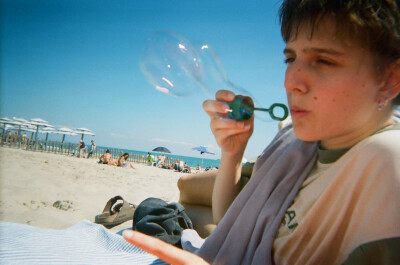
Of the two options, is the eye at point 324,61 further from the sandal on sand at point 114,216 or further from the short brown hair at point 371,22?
the sandal on sand at point 114,216

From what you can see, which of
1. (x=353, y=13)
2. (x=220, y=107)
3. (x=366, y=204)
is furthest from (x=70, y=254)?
(x=353, y=13)

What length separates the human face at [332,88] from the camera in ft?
3.20

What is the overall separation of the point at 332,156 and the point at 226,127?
0.58m

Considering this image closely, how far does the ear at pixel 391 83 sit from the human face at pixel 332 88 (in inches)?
1.4

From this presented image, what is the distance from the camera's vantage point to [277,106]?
1.32m

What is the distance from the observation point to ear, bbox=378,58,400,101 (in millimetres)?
1023

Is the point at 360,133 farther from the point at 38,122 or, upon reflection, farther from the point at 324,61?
the point at 38,122

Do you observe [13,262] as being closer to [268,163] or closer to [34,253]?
[34,253]

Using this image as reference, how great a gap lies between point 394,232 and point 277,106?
755 millimetres

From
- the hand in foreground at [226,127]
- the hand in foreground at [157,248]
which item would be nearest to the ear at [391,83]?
the hand in foreground at [226,127]

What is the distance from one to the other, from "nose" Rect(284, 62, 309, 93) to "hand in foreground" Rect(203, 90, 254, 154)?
0.33 meters

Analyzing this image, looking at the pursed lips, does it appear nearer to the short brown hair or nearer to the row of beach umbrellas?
the short brown hair

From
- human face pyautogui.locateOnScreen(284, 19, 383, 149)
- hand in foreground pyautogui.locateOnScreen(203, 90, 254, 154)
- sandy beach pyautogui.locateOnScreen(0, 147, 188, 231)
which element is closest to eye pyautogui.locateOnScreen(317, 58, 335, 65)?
human face pyautogui.locateOnScreen(284, 19, 383, 149)

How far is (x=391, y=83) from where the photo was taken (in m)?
1.03
